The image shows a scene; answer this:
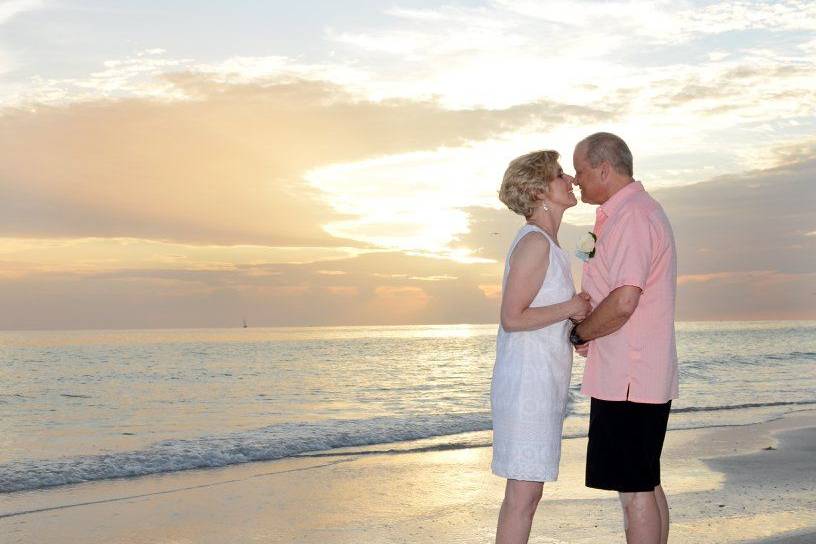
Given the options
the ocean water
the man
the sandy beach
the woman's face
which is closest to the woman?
the woman's face

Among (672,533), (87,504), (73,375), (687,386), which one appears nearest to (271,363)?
(73,375)

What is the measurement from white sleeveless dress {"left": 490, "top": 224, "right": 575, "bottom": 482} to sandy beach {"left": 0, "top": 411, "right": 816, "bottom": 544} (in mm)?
2189

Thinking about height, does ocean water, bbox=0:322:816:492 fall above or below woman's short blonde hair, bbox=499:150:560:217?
below

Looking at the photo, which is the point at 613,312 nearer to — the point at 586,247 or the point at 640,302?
the point at 640,302

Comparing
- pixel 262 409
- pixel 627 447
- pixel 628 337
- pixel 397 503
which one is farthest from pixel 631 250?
pixel 262 409

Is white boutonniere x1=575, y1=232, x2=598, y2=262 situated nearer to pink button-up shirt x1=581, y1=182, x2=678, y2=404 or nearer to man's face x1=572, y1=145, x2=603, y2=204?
pink button-up shirt x1=581, y1=182, x2=678, y2=404

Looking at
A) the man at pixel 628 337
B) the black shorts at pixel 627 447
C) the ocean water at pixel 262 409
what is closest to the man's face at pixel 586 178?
the man at pixel 628 337

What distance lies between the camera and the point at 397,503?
6.78 meters

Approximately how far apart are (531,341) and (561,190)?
0.64 metres

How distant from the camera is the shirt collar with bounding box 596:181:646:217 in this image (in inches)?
134

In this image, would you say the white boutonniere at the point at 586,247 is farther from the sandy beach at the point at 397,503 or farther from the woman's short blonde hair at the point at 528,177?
the sandy beach at the point at 397,503

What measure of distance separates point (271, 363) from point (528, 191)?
33.2m

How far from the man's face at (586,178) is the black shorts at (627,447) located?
0.85m

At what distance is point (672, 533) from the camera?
17.8 ft
